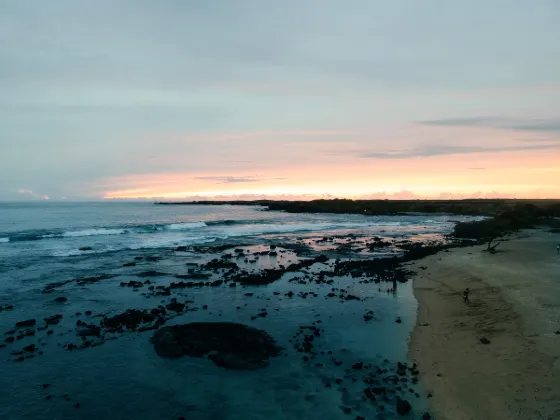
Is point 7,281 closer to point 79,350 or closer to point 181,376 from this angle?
point 79,350

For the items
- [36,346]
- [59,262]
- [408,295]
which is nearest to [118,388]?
[36,346]

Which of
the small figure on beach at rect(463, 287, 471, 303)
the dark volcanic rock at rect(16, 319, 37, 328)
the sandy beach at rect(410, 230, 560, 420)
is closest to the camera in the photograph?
the sandy beach at rect(410, 230, 560, 420)

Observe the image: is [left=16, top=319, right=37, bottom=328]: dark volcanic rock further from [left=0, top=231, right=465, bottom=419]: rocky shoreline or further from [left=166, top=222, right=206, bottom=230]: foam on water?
[left=166, top=222, right=206, bottom=230]: foam on water

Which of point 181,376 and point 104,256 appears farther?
point 104,256

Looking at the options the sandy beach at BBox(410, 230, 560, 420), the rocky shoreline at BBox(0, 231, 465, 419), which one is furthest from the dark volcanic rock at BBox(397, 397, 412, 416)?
the sandy beach at BBox(410, 230, 560, 420)

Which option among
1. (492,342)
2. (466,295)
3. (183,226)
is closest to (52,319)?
(492,342)
